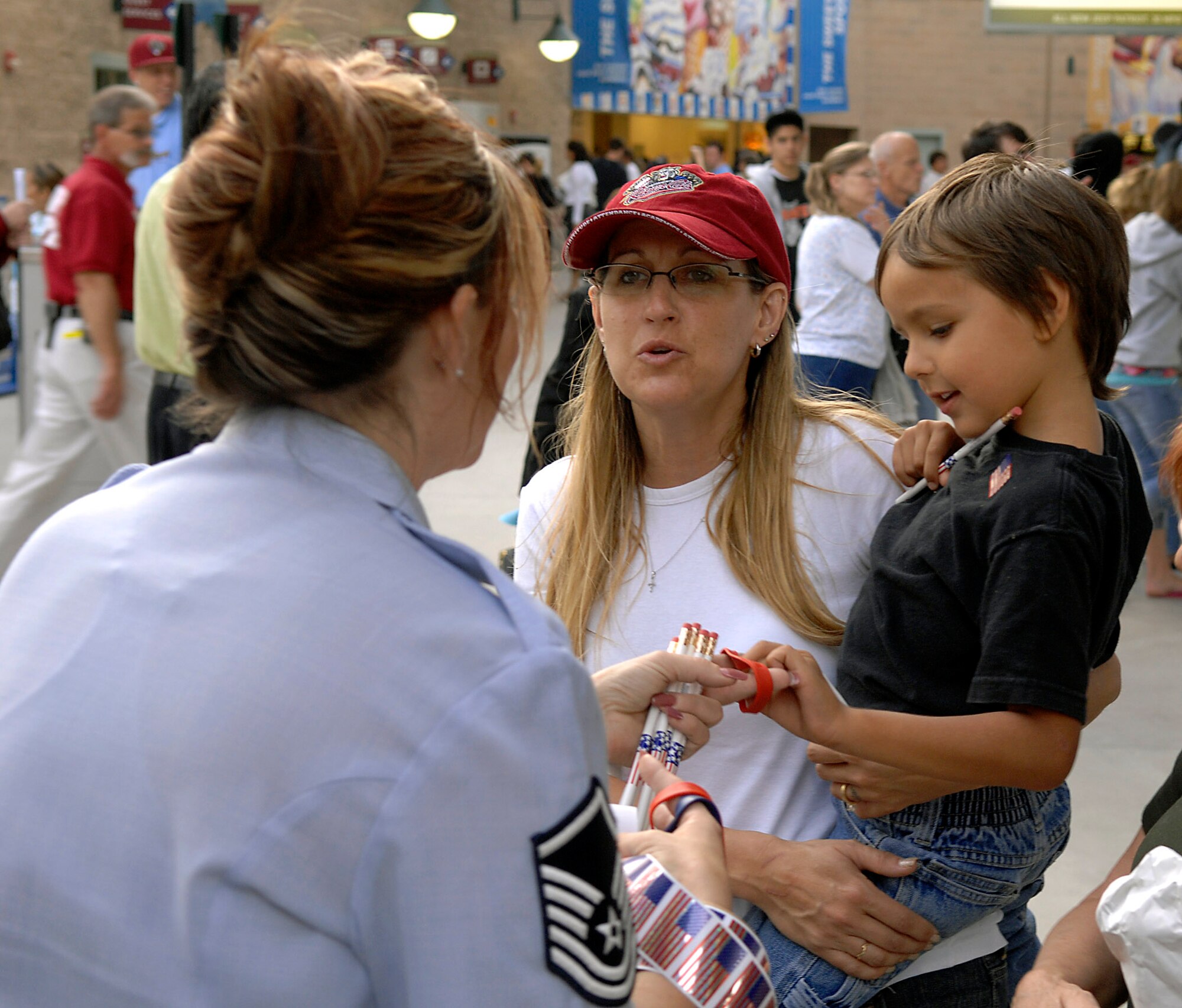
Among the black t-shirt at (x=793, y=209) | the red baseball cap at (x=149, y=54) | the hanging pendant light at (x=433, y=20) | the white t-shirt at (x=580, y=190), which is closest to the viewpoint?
the red baseball cap at (x=149, y=54)

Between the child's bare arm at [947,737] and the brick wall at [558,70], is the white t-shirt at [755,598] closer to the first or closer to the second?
the child's bare arm at [947,737]

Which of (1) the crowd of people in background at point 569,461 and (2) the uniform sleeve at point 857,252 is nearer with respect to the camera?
(1) the crowd of people in background at point 569,461

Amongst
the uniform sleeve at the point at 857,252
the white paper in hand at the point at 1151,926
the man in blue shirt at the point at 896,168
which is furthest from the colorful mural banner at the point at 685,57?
the white paper in hand at the point at 1151,926

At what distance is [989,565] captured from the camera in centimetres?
135

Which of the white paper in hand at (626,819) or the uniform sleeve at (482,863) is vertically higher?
the uniform sleeve at (482,863)

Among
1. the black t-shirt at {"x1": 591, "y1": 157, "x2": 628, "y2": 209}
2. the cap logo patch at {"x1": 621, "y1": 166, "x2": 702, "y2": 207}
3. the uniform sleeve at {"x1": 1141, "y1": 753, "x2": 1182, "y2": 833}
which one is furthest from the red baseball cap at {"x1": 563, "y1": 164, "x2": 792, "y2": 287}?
the black t-shirt at {"x1": 591, "y1": 157, "x2": 628, "y2": 209}

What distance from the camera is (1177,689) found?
4.60 metres

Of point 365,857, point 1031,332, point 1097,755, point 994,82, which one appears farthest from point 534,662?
point 994,82

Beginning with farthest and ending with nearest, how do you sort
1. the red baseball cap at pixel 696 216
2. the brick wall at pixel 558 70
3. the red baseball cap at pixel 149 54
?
1. the brick wall at pixel 558 70
2. the red baseball cap at pixel 149 54
3. the red baseball cap at pixel 696 216

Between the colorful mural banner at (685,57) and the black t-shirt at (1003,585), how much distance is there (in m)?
22.2

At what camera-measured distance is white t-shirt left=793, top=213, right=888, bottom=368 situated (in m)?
5.32

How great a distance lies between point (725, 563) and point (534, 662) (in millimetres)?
925

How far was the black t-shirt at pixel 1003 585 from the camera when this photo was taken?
131 centimetres

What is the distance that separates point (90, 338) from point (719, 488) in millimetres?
3491
